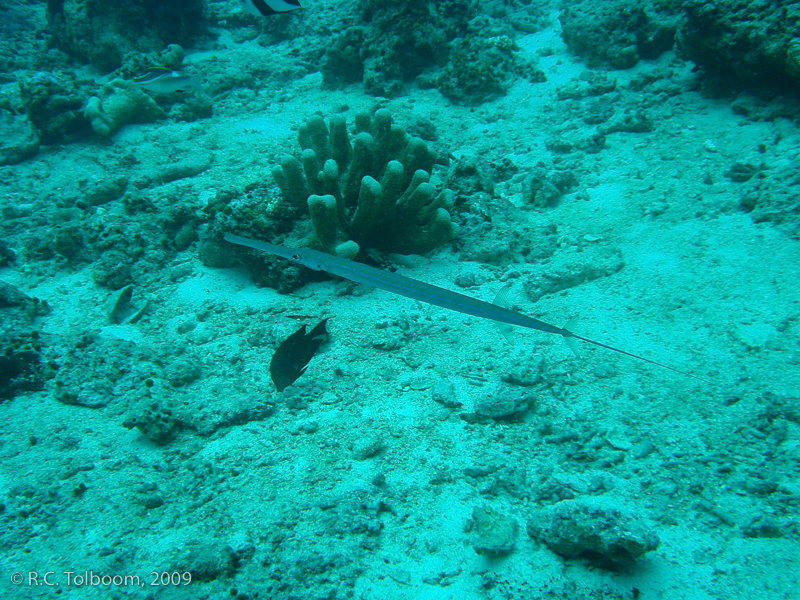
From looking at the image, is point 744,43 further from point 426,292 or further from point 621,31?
point 426,292

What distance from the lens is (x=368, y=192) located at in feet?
13.5

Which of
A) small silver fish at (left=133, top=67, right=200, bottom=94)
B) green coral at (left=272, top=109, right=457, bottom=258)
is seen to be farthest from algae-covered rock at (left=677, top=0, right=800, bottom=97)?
small silver fish at (left=133, top=67, right=200, bottom=94)

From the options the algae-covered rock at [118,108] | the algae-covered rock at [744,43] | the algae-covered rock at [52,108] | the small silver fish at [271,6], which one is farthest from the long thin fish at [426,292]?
the algae-covered rock at [52,108]

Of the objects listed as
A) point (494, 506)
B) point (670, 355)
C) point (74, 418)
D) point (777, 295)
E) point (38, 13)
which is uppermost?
point (38, 13)

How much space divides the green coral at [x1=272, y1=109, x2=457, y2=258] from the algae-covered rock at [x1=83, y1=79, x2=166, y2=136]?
5.62 metres

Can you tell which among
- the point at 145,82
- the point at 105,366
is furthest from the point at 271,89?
the point at 105,366

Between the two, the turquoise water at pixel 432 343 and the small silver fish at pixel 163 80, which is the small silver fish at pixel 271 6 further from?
the turquoise water at pixel 432 343

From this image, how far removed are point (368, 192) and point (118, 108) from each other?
7.20 metres

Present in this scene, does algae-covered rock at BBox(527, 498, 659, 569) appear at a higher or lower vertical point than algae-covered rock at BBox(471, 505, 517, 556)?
higher

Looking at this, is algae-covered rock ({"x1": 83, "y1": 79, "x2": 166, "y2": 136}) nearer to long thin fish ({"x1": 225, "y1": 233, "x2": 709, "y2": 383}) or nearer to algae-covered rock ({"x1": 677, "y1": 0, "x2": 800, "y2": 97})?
long thin fish ({"x1": 225, "y1": 233, "x2": 709, "y2": 383})

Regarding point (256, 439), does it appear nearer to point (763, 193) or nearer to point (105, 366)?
point (105, 366)

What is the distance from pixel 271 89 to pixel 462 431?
9.77m

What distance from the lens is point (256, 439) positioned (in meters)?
2.98

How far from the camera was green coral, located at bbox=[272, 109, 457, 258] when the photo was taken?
13.7 ft
